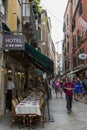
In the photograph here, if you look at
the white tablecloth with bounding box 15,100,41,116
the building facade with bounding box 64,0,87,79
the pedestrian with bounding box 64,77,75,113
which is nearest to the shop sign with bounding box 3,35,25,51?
the white tablecloth with bounding box 15,100,41,116

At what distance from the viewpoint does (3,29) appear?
1494cm

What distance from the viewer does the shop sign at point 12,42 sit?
1391 centimetres

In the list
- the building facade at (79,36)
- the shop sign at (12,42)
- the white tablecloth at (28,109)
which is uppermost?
the building facade at (79,36)

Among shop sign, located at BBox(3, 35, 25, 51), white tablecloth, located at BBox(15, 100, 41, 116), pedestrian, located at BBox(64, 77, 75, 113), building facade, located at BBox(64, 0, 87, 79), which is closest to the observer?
white tablecloth, located at BBox(15, 100, 41, 116)

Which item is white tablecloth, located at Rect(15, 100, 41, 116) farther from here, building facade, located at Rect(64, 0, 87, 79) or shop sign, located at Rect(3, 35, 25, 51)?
building facade, located at Rect(64, 0, 87, 79)

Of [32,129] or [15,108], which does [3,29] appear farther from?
[32,129]

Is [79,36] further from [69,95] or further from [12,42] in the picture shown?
[12,42]

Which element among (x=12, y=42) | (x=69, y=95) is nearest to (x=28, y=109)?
(x=12, y=42)

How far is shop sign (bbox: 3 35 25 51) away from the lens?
45.6ft

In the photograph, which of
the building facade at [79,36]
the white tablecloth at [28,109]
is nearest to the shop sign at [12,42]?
the white tablecloth at [28,109]

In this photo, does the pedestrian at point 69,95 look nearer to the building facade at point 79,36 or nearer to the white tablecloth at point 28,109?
the white tablecloth at point 28,109

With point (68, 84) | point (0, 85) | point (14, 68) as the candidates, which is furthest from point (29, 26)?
point (0, 85)

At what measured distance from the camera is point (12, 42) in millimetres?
13953

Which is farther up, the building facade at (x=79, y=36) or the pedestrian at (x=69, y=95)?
the building facade at (x=79, y=36)
